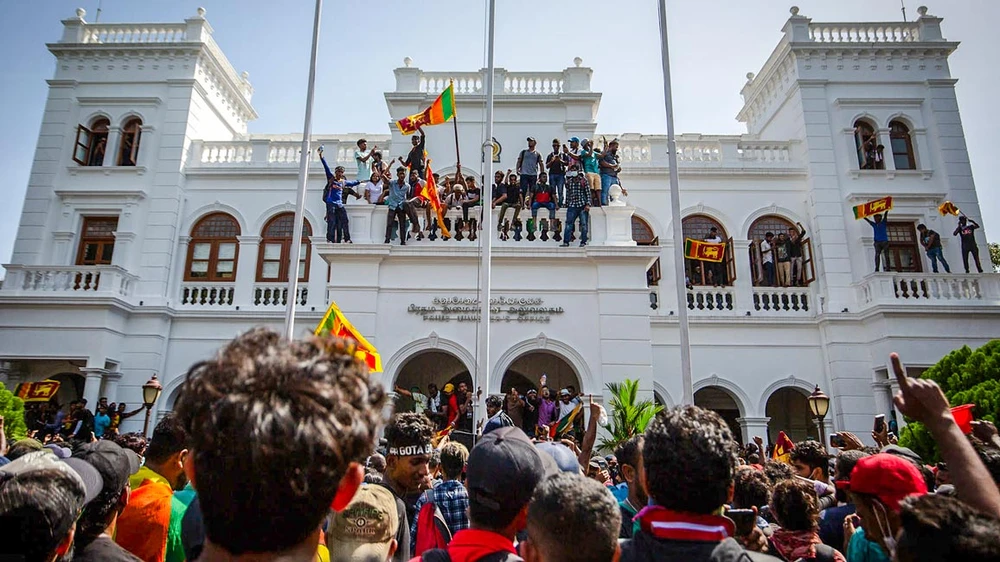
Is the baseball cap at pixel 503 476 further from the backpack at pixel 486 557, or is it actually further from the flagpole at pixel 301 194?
the flagpole at pixel 301 194

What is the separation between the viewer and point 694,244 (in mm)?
16359

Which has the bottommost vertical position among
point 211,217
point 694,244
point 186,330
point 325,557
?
point 325,557

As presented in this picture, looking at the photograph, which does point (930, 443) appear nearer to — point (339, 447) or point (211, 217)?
point (339, 447)

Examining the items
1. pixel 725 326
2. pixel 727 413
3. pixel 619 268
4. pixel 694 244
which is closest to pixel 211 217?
pixel 619 268

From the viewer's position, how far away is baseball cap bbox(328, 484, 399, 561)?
2.93m

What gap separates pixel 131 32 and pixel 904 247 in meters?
24.6

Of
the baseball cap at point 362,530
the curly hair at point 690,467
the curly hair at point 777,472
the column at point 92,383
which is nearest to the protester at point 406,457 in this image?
the baseball cap at point 362,530

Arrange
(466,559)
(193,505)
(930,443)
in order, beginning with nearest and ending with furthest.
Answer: (466,559)
(193,505)
(930,443)

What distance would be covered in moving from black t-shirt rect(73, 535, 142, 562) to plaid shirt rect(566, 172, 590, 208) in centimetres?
1223

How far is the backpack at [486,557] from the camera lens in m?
2.29

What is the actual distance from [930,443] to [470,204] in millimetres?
10033

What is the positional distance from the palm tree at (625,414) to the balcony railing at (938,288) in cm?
770

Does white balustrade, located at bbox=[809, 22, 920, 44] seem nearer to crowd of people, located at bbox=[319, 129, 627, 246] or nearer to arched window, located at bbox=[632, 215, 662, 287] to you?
arched window, located at bbox=[632, 215, 662, 287]

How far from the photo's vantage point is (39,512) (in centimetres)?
186
